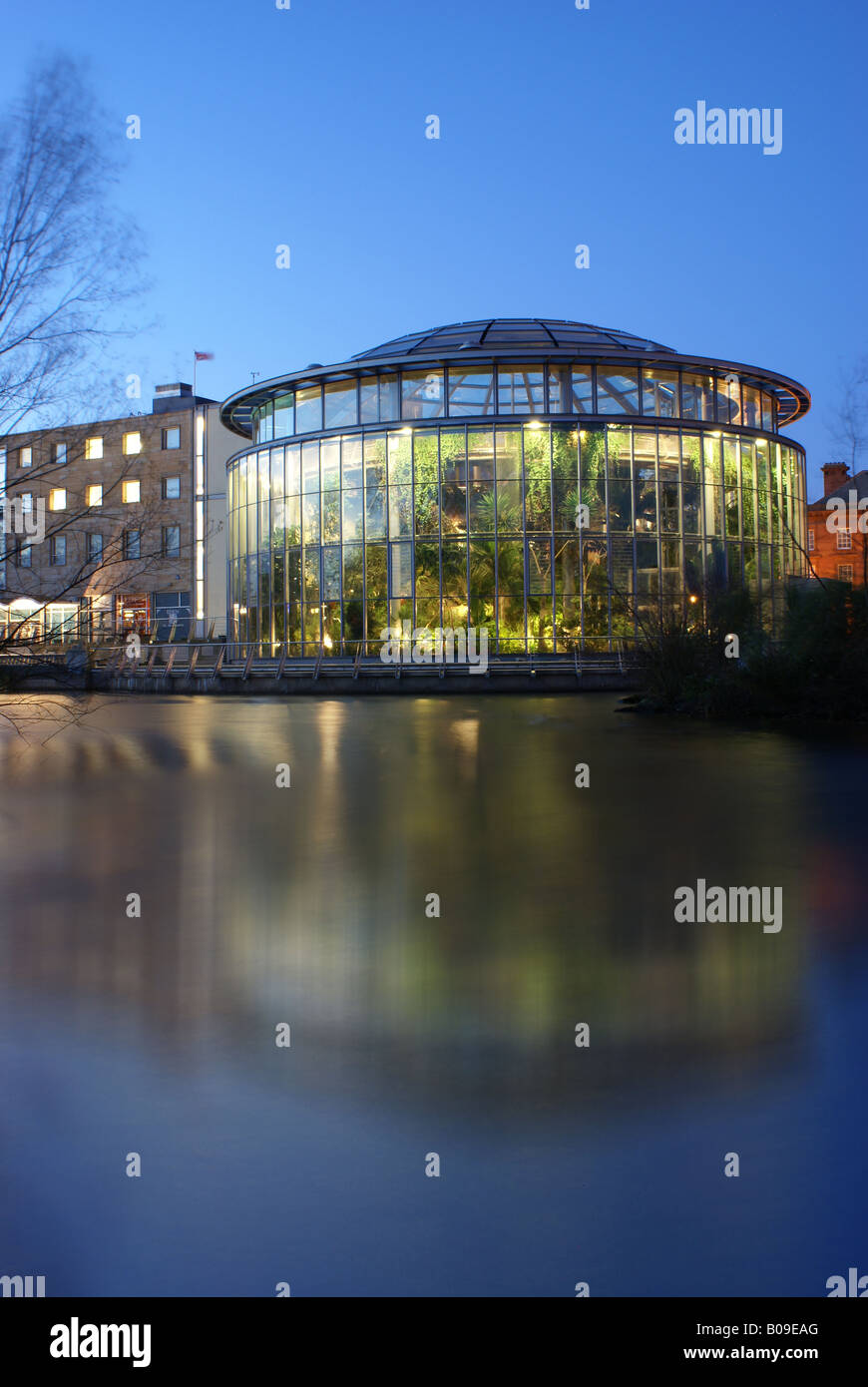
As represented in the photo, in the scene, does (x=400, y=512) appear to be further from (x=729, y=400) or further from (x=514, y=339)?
(x=729, y=400)

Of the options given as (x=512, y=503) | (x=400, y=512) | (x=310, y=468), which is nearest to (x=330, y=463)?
(x=310, y=468)

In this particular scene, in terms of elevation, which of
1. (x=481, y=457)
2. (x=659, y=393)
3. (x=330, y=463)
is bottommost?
(x=481, y=457)

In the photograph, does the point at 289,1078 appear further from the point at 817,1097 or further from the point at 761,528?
the point at 761,528

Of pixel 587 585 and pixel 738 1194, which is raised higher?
pixel 587 585

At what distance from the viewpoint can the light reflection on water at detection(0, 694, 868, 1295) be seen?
2965mm

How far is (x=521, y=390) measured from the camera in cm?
4191

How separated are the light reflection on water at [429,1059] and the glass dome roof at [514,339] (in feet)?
114

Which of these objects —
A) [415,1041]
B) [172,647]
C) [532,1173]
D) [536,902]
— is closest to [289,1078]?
[415,1041]

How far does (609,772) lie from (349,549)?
30.3m

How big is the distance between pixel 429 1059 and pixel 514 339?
1684 inches

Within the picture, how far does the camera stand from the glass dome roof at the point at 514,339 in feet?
138

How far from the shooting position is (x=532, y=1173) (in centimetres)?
328

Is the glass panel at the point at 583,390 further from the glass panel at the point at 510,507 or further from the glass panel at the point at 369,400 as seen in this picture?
the glass panel at the point at 369,400
